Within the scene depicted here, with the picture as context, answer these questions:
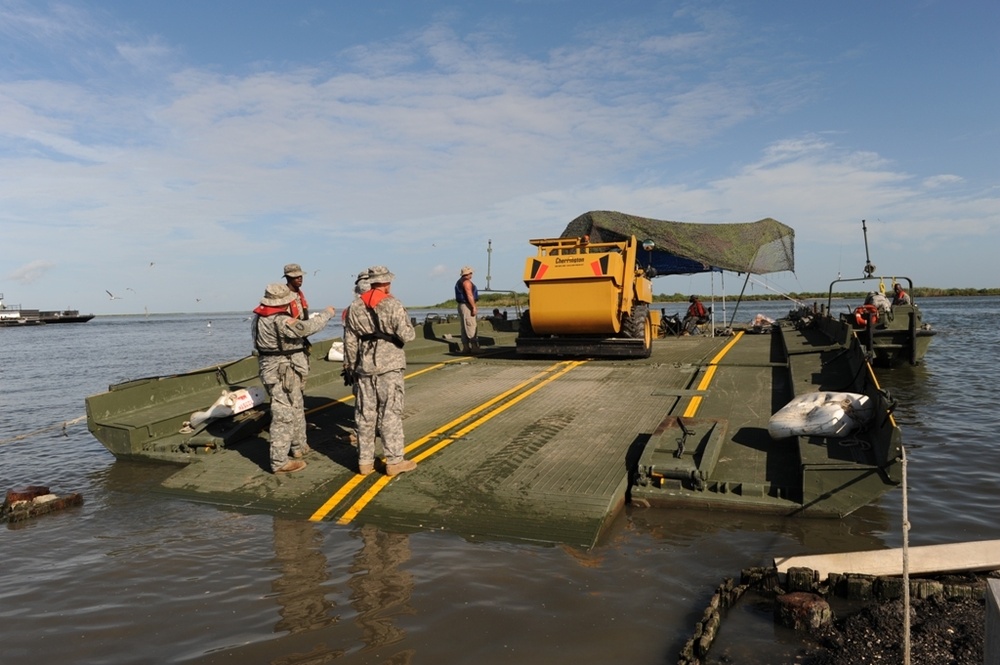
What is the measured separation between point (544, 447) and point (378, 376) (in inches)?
78.6

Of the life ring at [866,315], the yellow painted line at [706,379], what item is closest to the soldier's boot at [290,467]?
the yellow painted line at [706,379]

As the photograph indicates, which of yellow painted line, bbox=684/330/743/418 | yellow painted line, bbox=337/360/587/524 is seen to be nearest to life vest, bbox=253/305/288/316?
yellow painted line, bbox=337/360/587/524

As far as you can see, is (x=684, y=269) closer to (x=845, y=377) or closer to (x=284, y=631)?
(x=845, y=377)

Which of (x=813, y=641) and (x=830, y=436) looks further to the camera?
(x=830, y=436)

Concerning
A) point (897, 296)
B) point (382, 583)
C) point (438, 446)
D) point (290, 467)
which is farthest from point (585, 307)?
point (897, 296)

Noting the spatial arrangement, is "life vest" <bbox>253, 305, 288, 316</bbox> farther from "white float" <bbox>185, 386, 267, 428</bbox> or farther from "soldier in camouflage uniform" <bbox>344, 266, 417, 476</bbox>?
"white float" <bbox>185, 386, 267, 428</bbox>

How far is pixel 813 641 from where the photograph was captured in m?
3.77

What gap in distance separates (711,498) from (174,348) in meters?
38.2

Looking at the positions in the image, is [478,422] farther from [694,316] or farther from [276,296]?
[694,316]

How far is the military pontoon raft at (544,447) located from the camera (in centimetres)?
562

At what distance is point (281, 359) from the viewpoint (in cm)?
685

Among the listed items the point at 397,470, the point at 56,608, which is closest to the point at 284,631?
the point at 56,608

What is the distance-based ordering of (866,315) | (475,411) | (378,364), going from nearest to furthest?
(378,364), (475,411), (866,315)

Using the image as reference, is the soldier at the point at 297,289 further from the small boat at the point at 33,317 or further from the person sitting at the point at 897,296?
the small boat at the point at 33,317
